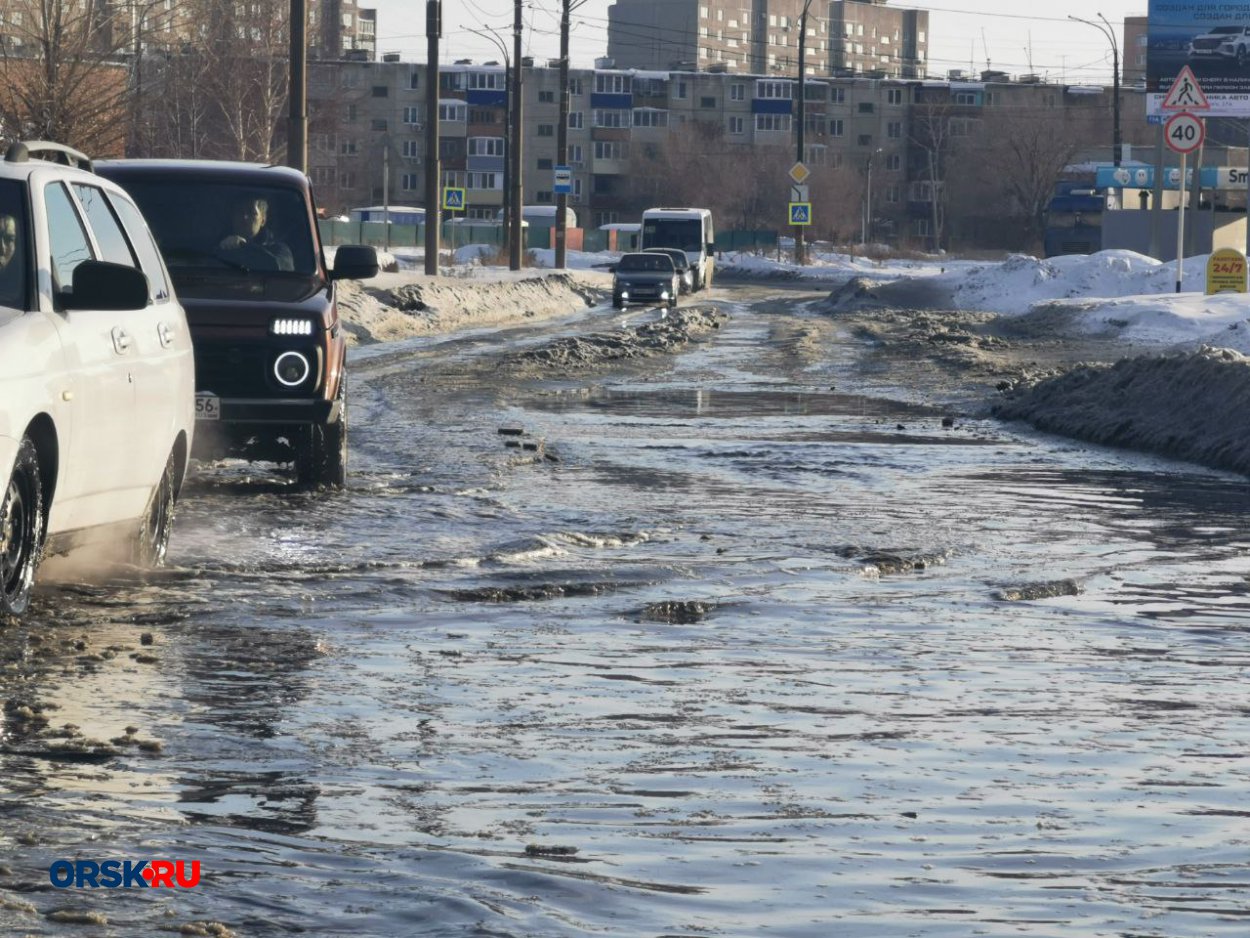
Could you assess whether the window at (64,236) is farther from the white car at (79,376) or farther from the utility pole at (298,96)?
the utility pole at (298,96)

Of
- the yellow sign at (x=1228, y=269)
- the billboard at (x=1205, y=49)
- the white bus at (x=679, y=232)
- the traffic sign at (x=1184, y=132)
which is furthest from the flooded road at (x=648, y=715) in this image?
the white bus at (x=679, y=232)

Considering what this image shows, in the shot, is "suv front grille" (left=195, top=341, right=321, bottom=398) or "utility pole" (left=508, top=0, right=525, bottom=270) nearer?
"suv front grille" (left=195, top=341, right=321, bottom=398)

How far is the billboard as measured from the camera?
57.9 metres

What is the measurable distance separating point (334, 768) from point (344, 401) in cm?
772

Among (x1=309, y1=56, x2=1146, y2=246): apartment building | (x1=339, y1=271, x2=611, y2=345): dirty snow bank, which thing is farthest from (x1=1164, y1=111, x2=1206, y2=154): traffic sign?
(x1=309, y1=56, x2=1146, y2=246): apartment building

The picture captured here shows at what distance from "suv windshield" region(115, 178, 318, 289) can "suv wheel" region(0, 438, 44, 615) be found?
5.52 meters

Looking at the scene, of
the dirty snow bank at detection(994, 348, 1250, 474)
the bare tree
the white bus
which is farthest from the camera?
the white bus

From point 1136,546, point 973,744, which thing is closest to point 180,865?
point 973,744

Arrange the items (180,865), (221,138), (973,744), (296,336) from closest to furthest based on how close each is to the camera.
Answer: (180,865) < (973,744) < (296,336) < (221,138)

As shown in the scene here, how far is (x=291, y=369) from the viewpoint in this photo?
1260 cm

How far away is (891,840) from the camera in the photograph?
17.5 ft

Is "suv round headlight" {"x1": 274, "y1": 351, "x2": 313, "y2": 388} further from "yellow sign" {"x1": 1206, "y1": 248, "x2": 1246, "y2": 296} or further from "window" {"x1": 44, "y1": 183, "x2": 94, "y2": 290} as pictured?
"yellow sign" {"x1": 1206, "y1": 248, "x2": 1246, "y2": 296}

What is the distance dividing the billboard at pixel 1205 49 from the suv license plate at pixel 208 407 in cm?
4830

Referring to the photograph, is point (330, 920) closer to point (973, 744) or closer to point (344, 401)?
point (973, 744)
